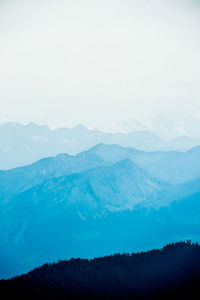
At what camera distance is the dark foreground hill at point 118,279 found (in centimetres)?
8019

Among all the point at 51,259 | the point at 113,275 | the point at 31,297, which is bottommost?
the point at 31,297

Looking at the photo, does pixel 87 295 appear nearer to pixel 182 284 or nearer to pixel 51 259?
pixel 182 284

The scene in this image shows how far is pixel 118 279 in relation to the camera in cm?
9162

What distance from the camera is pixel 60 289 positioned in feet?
267

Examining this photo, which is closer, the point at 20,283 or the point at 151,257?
the point at 20,283

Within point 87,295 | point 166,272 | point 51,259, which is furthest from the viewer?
point 51,259

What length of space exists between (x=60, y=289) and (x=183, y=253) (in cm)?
4064

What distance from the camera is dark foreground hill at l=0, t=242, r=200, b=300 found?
80.2 metres

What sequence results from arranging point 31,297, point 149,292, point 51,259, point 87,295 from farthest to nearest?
point 51,259, point 149,292, point 87,295, point 31,297

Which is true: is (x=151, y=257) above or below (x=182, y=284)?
above

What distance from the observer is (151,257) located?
10400 cm

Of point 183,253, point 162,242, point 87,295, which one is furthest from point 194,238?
point 87,295

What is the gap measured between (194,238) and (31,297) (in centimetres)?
13060

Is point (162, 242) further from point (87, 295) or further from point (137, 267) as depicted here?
point (87, 295)
